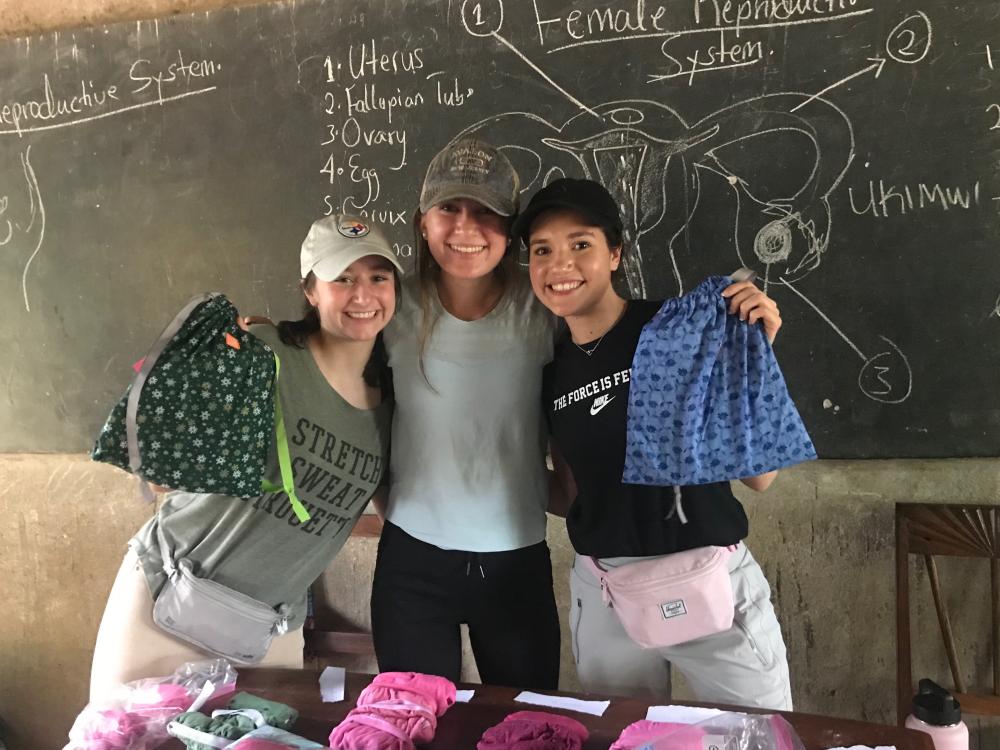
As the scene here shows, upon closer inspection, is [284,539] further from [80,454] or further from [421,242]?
[80,454]

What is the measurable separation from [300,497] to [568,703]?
2.04 ft

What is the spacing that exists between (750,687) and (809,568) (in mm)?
754

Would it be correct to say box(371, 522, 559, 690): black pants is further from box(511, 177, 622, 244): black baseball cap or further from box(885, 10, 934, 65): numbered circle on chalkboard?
box(885, 10, 934, 65): numbered circle on chalkboard

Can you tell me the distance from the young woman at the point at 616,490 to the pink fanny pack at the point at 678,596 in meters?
0.03

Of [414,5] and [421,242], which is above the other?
[414,5]

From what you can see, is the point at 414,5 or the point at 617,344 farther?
the point at 414,5

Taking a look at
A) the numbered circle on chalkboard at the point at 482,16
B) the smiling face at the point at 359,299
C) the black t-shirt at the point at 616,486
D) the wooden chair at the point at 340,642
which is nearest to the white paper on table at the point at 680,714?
the black t-shirt at the point at 616,486

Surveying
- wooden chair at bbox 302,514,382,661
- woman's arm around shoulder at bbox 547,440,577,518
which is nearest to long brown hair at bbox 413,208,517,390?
woman's arm around shoulder at bbox 547,440,577,518

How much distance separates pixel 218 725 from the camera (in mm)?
1032

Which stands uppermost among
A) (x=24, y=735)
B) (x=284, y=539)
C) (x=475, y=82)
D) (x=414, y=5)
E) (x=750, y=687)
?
(x=414, y=5)

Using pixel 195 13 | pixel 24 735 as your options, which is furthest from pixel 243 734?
pixel 24 735

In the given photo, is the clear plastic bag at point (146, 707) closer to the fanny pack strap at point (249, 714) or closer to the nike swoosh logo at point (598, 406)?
the fanny pack strap at point (249, 714)

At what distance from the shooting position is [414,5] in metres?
1.87

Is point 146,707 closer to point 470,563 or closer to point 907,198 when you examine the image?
point 470,563
